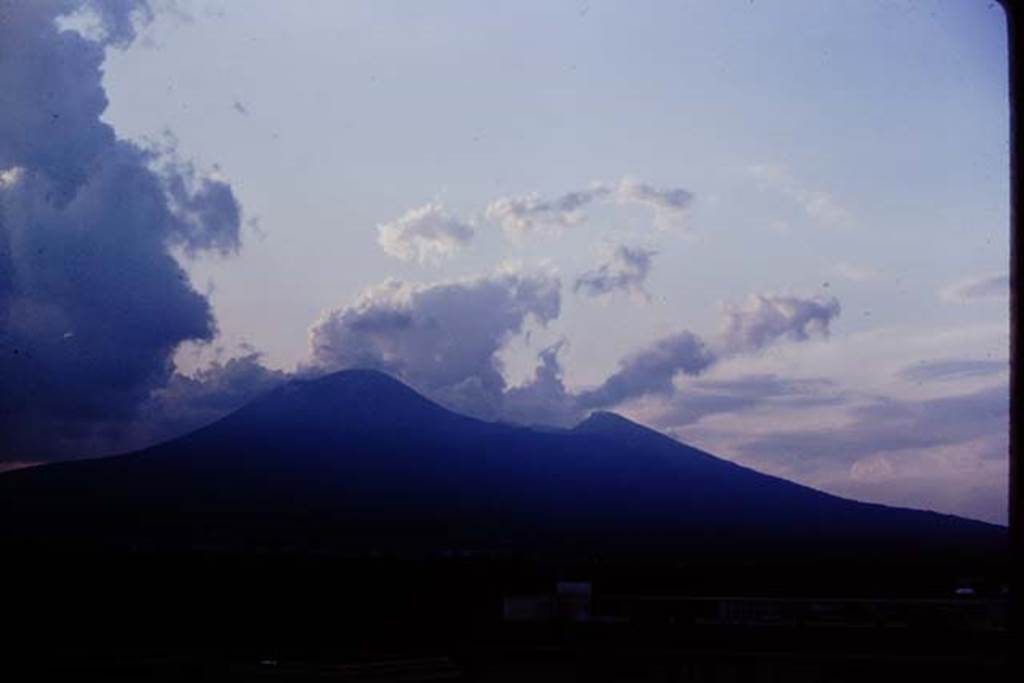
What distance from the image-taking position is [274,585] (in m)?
33.4

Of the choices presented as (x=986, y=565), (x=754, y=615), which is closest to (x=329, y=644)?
(x=754, y=615)

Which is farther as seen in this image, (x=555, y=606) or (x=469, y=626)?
(x=555, y=606)

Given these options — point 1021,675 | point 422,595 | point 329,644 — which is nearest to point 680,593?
point 422,595

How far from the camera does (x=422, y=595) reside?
97.0 ft

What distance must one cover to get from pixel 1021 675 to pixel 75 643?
17088 millimetres

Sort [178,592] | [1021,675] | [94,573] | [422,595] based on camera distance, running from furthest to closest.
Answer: [94,573] < [178,592] < [422,595] < [1021,675]

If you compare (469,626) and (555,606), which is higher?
(555,606)

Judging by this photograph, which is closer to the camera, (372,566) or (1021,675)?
(1021,675)

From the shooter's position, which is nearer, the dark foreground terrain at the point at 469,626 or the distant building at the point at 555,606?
the dark foreground terrain at the point at 469,626

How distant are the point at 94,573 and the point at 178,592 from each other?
4593mm

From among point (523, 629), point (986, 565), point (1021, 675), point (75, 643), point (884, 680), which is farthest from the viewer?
point (986, 565)

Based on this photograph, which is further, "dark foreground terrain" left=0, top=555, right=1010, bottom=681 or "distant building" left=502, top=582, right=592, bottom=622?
"distant building" left=502, top=582, right=592, bottom=622

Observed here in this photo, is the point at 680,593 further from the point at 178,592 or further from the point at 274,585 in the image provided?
the point at 178,592

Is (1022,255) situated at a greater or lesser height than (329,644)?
greater
